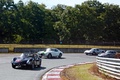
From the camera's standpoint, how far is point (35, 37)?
83.8m

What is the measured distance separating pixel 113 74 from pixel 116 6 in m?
82.7

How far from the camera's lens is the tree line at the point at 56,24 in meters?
79.2

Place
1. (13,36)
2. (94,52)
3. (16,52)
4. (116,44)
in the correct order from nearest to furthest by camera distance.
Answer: (16,52) → (94,52) → (116,44) → (13,36)

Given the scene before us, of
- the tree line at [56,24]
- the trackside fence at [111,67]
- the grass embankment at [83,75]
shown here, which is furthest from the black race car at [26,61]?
the tree line at [56,24]

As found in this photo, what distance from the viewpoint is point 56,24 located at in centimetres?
8969

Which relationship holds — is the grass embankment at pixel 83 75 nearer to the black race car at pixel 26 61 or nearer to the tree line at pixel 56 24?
the black race car at pixel 26 61

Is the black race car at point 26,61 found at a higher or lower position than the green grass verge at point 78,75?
higher

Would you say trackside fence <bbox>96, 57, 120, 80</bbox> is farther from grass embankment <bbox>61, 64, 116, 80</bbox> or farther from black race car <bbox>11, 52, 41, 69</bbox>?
black race car <bbox>11, 52, 41, 69</bbox>

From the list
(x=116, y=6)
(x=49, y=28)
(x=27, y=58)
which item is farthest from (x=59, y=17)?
(x=27, y=58)

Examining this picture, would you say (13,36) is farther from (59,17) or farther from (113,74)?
(113,74)

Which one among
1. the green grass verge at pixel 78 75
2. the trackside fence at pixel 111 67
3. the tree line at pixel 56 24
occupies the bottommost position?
the green grass verge at pixel 78 75

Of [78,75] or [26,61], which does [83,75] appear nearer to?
[78,75]

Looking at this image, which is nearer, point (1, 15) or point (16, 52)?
point (16, 52)

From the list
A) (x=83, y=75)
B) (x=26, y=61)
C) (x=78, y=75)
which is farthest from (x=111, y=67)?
(x=26, y=61)
